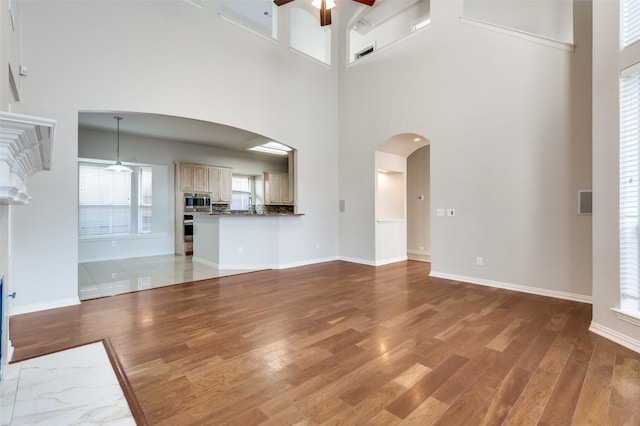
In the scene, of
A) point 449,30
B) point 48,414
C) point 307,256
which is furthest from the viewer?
point 307,256

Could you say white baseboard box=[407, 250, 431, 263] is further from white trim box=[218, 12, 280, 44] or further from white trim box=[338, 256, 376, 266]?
white trim box=[218, 12, 280, 44]

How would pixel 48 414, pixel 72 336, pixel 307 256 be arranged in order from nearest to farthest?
1. pixel 48 414
2. pixel 72 336
3. pixel 307 256

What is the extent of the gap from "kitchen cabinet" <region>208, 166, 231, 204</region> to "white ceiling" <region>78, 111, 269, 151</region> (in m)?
0.79

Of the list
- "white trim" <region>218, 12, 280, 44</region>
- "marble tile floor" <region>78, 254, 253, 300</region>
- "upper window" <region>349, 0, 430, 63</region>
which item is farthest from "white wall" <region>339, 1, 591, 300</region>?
"marble tile floor" <region>78, 254, 253, 300</region>

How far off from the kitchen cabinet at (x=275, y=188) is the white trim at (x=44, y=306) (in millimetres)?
5847

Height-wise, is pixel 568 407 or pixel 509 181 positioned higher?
pixel 509 181

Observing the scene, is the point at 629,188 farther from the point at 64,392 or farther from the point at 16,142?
the point at 64,392

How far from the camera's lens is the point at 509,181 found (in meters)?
4.25

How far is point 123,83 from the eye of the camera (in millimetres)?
3961

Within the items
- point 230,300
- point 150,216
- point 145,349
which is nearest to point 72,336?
point 145,349

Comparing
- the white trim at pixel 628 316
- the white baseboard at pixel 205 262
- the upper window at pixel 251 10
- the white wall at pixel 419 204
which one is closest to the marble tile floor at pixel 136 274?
the white baseboard at pixel 205 262

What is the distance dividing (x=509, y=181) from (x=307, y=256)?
13.1 ft

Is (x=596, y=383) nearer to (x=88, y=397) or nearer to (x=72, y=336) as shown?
(x=88, y=397)

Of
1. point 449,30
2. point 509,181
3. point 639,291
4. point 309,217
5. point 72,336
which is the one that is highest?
point 449,30
